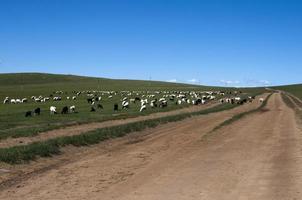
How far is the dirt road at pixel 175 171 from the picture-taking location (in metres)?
13.0

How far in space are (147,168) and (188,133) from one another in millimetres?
13391

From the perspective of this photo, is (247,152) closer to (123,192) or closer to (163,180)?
(163,180)

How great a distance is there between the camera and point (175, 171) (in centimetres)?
1634

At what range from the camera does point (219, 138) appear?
88.9 ft

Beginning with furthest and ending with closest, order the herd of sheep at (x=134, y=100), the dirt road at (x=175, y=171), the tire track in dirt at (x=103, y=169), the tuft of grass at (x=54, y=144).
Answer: the herd of sheep at (x=134, y=100)
the tuft of grass at (x=54, y=144)
the tire track in dirt at (x=103, y=169)
the dirt road at (x=175, y=171)

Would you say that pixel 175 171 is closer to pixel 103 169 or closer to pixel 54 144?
pixel 103 169

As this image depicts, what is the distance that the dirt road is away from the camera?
12953mm

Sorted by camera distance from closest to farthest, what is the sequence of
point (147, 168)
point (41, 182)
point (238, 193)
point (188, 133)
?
1. point (238, 193)
2. point (41, 182)
3. point (147, 168)
4. point (188, 133)

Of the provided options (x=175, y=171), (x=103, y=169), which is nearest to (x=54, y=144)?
(x=103, y=169)

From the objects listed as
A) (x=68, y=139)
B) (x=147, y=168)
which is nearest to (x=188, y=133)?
(x=68, y=139)

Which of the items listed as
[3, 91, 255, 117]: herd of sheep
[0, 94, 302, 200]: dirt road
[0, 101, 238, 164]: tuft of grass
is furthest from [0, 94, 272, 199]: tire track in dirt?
[3, 91, 255, 117]: herd of sheep

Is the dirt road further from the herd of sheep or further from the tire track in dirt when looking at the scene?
the herd of sheep

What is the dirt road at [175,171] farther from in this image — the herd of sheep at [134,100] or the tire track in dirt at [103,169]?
the herd of sheep at [134,100]

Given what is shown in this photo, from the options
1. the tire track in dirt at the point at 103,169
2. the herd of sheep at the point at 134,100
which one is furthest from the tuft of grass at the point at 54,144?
the herd of sheep at the point at 134,100
